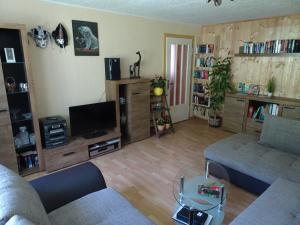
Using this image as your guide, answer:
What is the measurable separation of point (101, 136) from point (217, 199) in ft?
6.77

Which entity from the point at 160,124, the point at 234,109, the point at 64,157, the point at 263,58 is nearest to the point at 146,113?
the point at 160,124

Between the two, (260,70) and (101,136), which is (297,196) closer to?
(101,136)

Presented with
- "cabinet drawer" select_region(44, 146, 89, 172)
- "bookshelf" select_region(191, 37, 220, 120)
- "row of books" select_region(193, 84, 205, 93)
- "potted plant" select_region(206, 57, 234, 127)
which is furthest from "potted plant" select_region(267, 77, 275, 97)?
"cabinet drawer" select_region(44, 146, 89, 172)

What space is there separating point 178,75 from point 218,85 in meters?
0.94

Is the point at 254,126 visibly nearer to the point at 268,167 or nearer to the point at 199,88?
the point at 199,88

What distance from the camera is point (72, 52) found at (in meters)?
3.16

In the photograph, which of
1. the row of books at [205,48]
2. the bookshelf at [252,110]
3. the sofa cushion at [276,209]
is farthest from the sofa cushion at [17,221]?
the row of books at [205,48]

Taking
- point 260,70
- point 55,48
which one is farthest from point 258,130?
point 55,48

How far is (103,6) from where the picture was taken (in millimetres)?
3121

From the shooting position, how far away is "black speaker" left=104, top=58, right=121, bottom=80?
340 centimetres

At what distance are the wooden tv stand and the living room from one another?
0.01 metres

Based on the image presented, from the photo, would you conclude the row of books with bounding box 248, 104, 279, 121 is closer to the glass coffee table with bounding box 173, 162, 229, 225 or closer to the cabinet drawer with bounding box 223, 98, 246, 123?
the cabinet drawer with bounding box 223, 98, 246, 123

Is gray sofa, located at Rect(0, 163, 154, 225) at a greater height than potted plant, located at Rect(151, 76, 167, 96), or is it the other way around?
potted plant, located at Rect(151, 76, 167, 96)

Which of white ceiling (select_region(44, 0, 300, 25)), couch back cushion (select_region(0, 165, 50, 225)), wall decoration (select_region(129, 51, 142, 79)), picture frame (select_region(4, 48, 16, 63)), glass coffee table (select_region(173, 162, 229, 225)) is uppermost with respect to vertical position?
white ceiling (select_region(44, 0, 300, 25))
